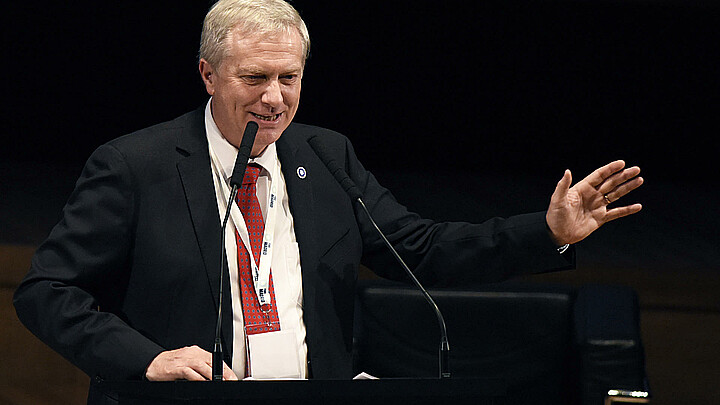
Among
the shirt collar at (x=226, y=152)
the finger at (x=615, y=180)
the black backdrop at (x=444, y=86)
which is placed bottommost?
the finger at (x=615, y=180)

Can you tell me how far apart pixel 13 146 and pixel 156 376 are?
2.40 metres

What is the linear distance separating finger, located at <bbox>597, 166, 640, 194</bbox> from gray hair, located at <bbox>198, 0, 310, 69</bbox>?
2.01ft

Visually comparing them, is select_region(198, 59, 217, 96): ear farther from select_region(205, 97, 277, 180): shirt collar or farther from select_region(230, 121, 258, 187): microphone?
select_region(230, 121, 258, 187): microphone

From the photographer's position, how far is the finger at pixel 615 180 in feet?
5.57

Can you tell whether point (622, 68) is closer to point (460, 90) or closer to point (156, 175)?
point (460, 90)

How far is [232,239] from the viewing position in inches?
70.7

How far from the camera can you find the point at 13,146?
144 inches

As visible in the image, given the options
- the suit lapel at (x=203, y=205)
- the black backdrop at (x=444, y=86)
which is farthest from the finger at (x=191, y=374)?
the black backdrop at (x=444, y=86)

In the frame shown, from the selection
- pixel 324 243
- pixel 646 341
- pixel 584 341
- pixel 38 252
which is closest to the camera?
pixel 38 252

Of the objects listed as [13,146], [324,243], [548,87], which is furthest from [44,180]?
[324,243]

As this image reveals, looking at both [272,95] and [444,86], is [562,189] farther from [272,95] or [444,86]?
[444,86]

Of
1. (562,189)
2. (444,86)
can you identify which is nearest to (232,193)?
(562,189)

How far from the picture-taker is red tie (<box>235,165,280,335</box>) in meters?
1.75

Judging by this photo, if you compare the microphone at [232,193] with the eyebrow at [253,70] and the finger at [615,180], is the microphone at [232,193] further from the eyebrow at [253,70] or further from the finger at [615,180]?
the finger at [615,180]
